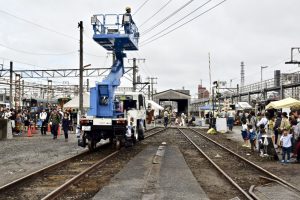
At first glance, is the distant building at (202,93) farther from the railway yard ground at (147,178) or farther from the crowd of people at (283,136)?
the railway yard ground at (147,178)

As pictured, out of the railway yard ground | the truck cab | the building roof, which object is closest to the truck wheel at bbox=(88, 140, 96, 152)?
the truck cab

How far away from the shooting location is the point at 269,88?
166 feet

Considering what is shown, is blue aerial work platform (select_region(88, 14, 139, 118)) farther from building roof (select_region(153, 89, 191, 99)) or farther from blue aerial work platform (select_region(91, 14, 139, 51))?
building roof (select_region(153, 89, 191, 99))

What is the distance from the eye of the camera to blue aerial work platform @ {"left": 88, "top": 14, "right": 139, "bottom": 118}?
19219 millimetres

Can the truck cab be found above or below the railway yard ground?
above

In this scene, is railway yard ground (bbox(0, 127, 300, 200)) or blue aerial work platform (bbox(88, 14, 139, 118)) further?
blue aerial work platform (bbox(88, 14, 139, 118))

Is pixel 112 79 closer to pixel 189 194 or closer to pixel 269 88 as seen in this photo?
pixel 189 194

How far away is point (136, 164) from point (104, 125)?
4306 mm

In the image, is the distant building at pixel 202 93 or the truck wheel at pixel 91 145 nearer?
the truck wheel at pixel 91 145

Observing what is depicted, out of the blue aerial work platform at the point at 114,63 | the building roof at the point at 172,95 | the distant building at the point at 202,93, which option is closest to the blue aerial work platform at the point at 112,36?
the blue aerial work platform at the point at 114,63

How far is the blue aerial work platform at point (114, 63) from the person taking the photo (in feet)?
63.1

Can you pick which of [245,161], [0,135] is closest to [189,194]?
[245,161]

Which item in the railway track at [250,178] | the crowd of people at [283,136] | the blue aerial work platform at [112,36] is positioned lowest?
the railway track at [250,178]

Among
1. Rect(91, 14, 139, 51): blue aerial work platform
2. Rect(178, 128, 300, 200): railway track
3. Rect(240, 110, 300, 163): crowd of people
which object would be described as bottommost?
Rect(178, 128, 300, 200): railway track
